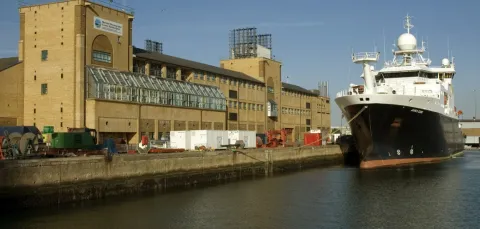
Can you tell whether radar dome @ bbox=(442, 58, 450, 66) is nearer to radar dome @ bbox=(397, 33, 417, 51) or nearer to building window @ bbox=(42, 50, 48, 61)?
radar dome @ bbox=(397, 33, 417, 51)

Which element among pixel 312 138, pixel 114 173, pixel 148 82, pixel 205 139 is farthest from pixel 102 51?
pixel 312 138

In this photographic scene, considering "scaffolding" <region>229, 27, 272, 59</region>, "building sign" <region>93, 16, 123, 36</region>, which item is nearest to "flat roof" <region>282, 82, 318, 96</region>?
"scaffolding" <region>229, 27, 272, 59</region>

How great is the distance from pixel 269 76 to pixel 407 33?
36.4 m

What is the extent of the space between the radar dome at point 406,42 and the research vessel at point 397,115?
11.8 feet

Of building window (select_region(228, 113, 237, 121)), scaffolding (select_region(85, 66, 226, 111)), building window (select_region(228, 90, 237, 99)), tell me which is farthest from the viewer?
building window (select_region(228, 90, 237, 99))

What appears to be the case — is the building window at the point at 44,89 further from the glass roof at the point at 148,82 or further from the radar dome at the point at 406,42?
the radar dome at the point at 406,42

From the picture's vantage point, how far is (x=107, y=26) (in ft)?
198

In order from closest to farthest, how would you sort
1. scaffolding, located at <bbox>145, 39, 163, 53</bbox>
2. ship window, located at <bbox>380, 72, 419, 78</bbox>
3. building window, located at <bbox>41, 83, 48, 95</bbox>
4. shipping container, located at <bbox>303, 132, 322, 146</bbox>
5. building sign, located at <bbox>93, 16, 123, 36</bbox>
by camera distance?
building window, located at <bbox>41, 83, 48, 95</bbox>
building sign, located at <bbox>93, 16, 123, 36</bbox>
ship window, located at <bbox>380, 72, 419, 78</bbox>
shipping container, located at <bbox>303, 132, 322, 146</bbox>
scaffolding, located at <bbox>145, 39, 163, 53</bbox>

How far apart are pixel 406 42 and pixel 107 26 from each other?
41.2 metres

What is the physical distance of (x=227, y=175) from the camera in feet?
160

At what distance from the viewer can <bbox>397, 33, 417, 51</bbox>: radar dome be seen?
231 ft

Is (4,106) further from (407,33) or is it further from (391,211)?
(407,33)

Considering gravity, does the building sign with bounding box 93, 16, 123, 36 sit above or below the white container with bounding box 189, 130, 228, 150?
above

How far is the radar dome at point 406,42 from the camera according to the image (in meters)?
70.5
